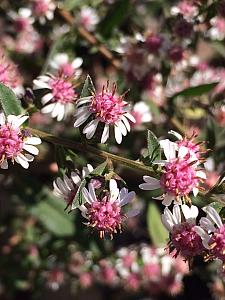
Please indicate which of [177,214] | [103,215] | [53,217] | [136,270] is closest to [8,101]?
[103,215]

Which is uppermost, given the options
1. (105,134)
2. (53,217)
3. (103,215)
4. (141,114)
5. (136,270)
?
(105,134)

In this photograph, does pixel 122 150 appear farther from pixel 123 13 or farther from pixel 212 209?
pixel 212 209

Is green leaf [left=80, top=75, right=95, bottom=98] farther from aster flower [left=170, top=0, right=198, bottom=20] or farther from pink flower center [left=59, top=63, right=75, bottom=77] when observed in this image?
aster flower [left=170, top=0, right=198, bottom=20]

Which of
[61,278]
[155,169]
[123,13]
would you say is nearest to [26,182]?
[61,278]

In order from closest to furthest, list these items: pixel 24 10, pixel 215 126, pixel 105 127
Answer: pixel 105 127, pixel 215 126, pixel 24 10

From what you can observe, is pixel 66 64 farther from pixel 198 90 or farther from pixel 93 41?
pixel 198 90

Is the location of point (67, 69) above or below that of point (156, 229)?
above
